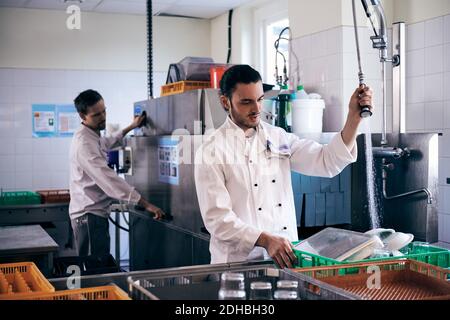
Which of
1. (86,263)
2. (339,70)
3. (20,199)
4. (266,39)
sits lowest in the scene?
(86,263)

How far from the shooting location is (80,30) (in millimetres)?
6418

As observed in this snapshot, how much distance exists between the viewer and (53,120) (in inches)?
→ 250

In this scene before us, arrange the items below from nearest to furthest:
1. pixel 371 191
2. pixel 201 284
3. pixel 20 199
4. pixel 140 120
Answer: pixel 201 284, pixel 371 191, pixel 140 120, pixel 20 199

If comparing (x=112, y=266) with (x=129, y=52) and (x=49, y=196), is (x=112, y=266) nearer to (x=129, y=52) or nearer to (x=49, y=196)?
(x=49, y=196)

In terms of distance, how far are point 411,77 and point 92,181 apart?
236 cm

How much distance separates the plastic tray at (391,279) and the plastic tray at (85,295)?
0.54m

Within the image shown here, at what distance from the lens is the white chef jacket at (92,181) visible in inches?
163

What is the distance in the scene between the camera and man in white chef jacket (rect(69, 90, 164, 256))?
414 centimetres

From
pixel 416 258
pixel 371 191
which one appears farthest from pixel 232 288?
pixel 371 191

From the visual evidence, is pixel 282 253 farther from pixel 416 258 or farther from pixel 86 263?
pixel 86 263

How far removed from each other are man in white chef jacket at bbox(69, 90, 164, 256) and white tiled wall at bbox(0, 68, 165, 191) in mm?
2098
